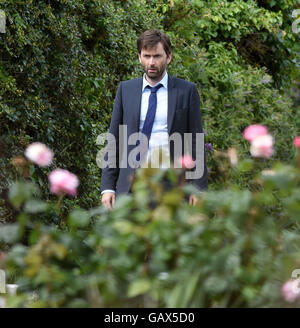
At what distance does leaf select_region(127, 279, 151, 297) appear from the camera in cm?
215

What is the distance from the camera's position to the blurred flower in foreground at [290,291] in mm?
2209

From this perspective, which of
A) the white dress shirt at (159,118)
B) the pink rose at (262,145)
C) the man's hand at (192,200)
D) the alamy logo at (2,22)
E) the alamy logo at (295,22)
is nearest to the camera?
the pink rose at (262,145)

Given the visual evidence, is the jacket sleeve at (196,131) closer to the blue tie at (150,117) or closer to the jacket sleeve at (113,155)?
the blue tie at (150,117)

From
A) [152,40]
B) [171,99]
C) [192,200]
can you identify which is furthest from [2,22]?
[192,200]

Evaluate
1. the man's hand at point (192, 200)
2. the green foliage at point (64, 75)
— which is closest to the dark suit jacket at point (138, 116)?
the man's hand at point (192, 200)

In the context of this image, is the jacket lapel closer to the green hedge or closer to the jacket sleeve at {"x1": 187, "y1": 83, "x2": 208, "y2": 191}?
the jacket sleeve at {"x1": 187, "y1": 83, "x2": 208, "y2": 191}

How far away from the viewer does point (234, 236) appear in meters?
2.22

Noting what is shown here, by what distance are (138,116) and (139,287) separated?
1751mm

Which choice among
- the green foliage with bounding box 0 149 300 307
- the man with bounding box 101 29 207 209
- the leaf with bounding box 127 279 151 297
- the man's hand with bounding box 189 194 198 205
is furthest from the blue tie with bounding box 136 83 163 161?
the leaf with bounding box 127 279 151 297

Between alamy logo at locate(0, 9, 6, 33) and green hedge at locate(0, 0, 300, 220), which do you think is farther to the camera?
green hedge at locate(0, 0, 300, 220)

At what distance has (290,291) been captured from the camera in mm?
2205

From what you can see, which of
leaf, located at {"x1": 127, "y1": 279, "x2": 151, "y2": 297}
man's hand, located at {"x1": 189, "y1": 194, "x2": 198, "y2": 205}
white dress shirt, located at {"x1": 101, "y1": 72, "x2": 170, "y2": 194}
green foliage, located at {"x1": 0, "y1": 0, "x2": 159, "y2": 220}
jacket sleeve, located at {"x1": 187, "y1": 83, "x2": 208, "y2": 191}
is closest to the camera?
leaf, located at {"x1": 127, "y1": 279, "x2": 151, "y2": 297}

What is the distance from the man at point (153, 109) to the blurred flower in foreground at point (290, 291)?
1598mm

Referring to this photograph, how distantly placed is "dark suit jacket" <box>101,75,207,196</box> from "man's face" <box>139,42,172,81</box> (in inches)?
4.1
